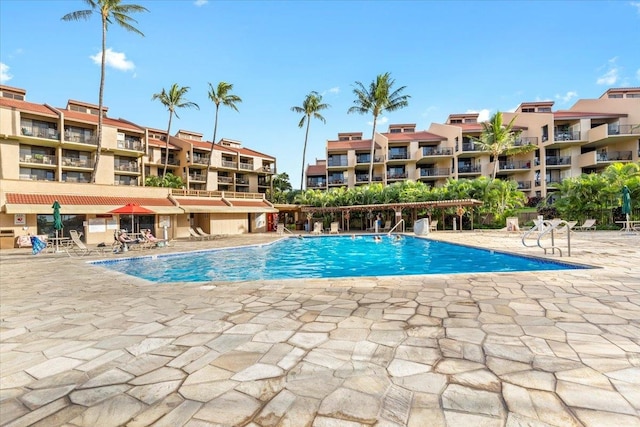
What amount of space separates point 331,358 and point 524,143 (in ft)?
146

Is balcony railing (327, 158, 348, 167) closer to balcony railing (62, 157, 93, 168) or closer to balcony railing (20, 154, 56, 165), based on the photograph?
balcony railing (62, 157, 93, 168)

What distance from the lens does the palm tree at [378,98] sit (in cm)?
3522

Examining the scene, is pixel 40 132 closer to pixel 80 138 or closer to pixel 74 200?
pixel 80 138

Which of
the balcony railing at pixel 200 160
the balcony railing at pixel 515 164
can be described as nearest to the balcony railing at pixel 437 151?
the balcony railing at pixel 515 164

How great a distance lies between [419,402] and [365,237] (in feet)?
69.7

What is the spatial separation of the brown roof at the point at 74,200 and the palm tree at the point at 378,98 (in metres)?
→ 22.8

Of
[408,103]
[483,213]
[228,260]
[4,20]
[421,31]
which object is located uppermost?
[408,103]

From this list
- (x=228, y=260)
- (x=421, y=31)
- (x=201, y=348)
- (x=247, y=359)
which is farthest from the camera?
(x=421, y=31)

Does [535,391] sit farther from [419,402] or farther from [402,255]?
[402,255]

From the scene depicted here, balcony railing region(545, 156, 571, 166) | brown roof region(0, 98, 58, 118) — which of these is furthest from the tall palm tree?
balcony railing region(545, 156, 571, 166)

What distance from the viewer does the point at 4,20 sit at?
12203 mm

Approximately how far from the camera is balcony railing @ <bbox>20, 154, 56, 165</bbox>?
91.1 feet

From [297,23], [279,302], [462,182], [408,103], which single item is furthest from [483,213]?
[279,302]

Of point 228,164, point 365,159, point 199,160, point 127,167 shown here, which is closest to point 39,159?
point 127,167
